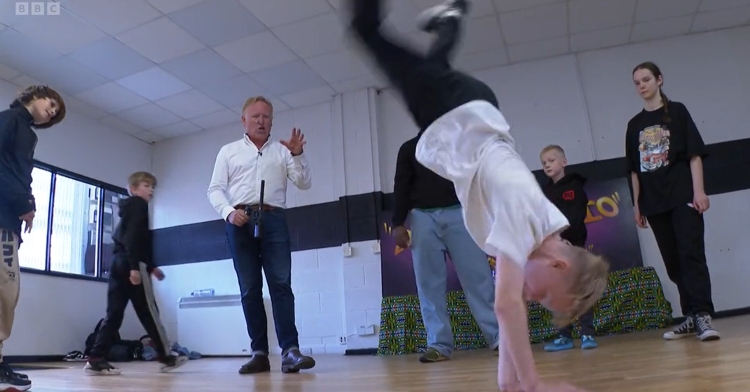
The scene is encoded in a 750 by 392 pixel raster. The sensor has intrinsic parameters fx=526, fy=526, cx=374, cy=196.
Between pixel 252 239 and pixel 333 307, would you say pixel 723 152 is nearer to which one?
pixel 333 307

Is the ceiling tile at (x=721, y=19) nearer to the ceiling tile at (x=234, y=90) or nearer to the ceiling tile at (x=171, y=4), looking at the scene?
the ceiling tile at (x=234, y=90)

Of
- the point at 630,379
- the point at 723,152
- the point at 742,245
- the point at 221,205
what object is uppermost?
the point at 723,152

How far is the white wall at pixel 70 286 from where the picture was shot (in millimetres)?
4973

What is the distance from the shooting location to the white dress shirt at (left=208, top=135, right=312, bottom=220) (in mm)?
2771

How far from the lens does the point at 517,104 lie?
527 centimetres

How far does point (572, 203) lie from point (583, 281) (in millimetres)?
1888

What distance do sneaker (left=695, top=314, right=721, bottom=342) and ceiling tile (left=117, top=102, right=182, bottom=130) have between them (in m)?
5.31

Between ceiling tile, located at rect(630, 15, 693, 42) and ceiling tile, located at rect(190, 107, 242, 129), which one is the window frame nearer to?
ceiling tile, located at rect(190, 107, 242, 129)

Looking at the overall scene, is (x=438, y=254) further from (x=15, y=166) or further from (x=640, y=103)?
Answer: (x=640, y=103)

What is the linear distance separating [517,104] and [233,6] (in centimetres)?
284

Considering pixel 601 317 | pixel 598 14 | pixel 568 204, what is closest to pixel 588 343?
pixel 568 204

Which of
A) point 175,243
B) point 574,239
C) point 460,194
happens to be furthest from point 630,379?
point 175,243

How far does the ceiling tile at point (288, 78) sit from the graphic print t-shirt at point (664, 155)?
3260 millimetres

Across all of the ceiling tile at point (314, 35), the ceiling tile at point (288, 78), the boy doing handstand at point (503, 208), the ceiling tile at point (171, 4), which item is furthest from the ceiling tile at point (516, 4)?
the boy doing handstand at point (503, 208)
